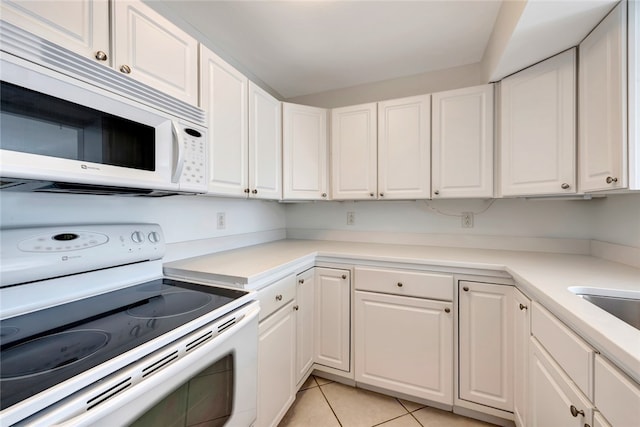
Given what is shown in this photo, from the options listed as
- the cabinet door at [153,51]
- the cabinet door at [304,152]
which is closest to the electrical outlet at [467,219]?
the cabinet door at [304,152]

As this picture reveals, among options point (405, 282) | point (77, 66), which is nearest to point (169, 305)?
point (77, 66)

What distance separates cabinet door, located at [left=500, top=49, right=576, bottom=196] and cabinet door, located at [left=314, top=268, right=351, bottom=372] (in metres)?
1.25

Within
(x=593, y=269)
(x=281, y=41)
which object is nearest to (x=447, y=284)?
(x=593, y=269)

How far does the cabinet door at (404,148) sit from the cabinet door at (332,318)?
75cm

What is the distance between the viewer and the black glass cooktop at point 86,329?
21.8 inches

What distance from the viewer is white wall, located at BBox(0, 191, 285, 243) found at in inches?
37.0

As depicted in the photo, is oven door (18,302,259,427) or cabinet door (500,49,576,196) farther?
cabinet door (500,49,576,196)

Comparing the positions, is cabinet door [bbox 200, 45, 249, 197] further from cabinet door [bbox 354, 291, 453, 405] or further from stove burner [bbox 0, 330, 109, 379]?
cabinet door [bbox 354, 291, 453, 405]

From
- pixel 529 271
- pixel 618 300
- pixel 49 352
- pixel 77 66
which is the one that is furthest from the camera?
pixel 529 271

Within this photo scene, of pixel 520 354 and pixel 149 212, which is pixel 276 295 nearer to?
pixel 149 212

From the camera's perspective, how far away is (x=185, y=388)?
771 mm

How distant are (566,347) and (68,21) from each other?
1.97 m

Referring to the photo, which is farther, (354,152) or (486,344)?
(354,152)

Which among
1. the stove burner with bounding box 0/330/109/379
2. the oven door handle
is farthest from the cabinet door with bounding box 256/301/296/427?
the stove burner with bounding box 0/330/109/379
